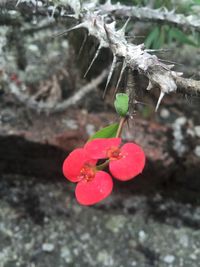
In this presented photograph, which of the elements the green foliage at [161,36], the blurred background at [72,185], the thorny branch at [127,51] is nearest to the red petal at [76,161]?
the thorny branch at [127,51]

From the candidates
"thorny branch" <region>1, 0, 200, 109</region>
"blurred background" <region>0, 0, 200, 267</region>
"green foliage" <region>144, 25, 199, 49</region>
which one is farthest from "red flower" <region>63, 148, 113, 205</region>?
"blurred background" <region>0, 0, 200, 267</region>

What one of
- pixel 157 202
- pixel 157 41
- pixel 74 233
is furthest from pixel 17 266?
pixel 157 41

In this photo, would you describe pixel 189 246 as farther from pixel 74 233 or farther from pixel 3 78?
pixel 3 78

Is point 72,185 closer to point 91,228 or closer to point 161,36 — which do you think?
point 91,228

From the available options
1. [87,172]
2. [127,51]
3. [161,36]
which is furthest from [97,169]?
[161,36]

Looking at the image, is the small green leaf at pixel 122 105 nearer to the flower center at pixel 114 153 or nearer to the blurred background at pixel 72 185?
the flower center at pixel 114 153

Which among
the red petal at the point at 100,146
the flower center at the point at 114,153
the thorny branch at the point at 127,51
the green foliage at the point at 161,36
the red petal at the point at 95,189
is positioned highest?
the thorny branch at the point at 127,51
